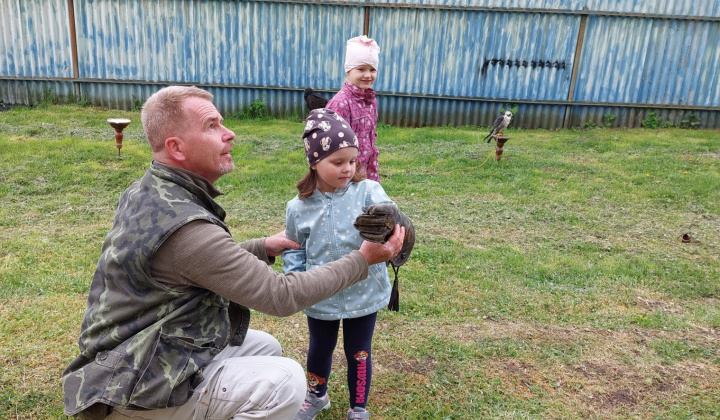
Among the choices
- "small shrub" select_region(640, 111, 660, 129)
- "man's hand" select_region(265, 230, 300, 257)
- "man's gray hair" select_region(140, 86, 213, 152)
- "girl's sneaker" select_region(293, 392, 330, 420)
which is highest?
"man's gray hair" select_region(140, 86, 213, 152)

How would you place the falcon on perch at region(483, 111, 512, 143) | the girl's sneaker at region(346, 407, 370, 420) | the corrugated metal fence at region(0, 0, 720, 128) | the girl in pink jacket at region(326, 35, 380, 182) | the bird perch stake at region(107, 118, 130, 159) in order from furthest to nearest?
the corrugated metal fence at region(0, 0, 720, 128) < the falcon on perch at region(483, 111, 512, 143) < the bird perch stake at region(107, 118, 130, 159) < the girl in pink jacket at region(326, 35, 380, 182) < the girl's sneaker at region(346, 407, 370, 420)

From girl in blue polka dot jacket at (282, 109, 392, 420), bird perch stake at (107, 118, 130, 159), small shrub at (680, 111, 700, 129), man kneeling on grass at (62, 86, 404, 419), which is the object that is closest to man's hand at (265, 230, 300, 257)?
girl in blue polka dot jacket at (282, 109, 392, 420)

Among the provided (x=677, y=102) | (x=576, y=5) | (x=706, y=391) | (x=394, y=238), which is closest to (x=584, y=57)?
(x=576, y=5)

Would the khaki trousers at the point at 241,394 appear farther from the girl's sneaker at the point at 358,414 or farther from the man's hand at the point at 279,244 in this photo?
the girl's sneaker at the point at 358,414

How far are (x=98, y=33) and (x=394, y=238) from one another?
34.3 ft

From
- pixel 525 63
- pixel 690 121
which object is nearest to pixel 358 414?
pixel 525 63

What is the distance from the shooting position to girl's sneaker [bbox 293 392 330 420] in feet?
9.46

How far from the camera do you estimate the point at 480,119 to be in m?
11.4

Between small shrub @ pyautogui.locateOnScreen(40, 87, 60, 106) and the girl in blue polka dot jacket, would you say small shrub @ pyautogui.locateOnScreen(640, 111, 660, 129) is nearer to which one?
the girl in blue polka dot jacket

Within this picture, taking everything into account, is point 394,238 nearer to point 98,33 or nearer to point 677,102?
point 98,33

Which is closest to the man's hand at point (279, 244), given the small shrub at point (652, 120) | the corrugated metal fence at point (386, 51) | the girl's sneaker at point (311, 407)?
the girl's sneaker at point (311, 407)

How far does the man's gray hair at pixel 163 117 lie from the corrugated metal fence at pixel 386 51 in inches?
357

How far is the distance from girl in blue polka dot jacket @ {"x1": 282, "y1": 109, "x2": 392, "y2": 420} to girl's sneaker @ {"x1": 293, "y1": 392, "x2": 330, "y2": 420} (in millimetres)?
351

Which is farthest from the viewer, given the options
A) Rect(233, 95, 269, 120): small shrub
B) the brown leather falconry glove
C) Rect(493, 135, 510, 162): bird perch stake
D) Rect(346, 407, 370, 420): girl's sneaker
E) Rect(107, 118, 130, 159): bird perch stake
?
Rect(233, 95, 269, 120): small shrub
